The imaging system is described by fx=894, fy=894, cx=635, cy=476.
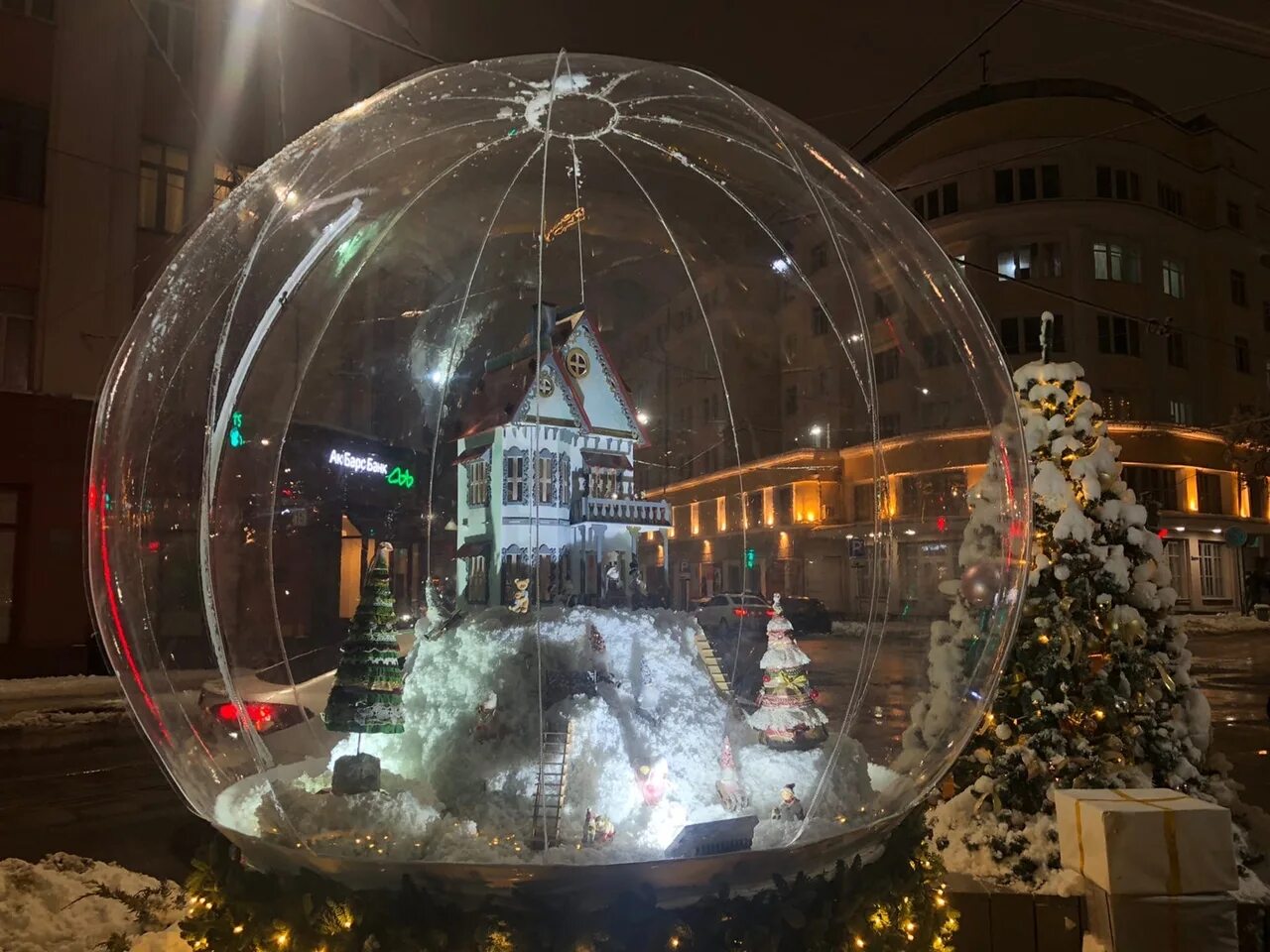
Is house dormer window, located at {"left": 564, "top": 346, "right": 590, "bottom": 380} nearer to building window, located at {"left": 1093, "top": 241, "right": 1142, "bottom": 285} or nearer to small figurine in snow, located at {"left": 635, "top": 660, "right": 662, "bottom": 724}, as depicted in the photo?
small figurine in snow, located at {"left": 635, "top": 660, "right": 662, "bottom": 724}

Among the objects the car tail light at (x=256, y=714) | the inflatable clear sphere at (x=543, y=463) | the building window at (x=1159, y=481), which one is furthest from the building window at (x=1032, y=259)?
the car tail light at (x=256, y=714)

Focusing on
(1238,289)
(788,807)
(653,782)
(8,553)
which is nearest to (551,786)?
(653,782)

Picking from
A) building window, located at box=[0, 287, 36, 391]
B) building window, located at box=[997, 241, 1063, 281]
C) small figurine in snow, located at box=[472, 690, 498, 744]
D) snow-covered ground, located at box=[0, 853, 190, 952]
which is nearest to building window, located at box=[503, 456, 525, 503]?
small figurine in snow, located at box=[472, 690, 498, 744]

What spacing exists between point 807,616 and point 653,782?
0.99m

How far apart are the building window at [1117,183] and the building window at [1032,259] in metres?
2.82

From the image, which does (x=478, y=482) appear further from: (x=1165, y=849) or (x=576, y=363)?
(x=1165, y=849)

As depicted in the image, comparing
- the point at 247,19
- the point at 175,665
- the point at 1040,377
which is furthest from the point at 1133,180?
the point at 175,665

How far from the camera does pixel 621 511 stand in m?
3.62

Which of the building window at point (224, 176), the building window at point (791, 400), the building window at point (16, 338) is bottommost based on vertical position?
the building window at point (791, 400)

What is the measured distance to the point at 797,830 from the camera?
331 centimetres

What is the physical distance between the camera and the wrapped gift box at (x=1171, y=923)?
336 cm

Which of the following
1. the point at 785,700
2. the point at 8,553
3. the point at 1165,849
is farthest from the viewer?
the point at 8,553

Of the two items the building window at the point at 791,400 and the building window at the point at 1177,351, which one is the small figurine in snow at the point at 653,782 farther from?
the building window at the point at 1177,351

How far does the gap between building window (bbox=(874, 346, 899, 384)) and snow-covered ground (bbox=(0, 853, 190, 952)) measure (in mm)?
3985
